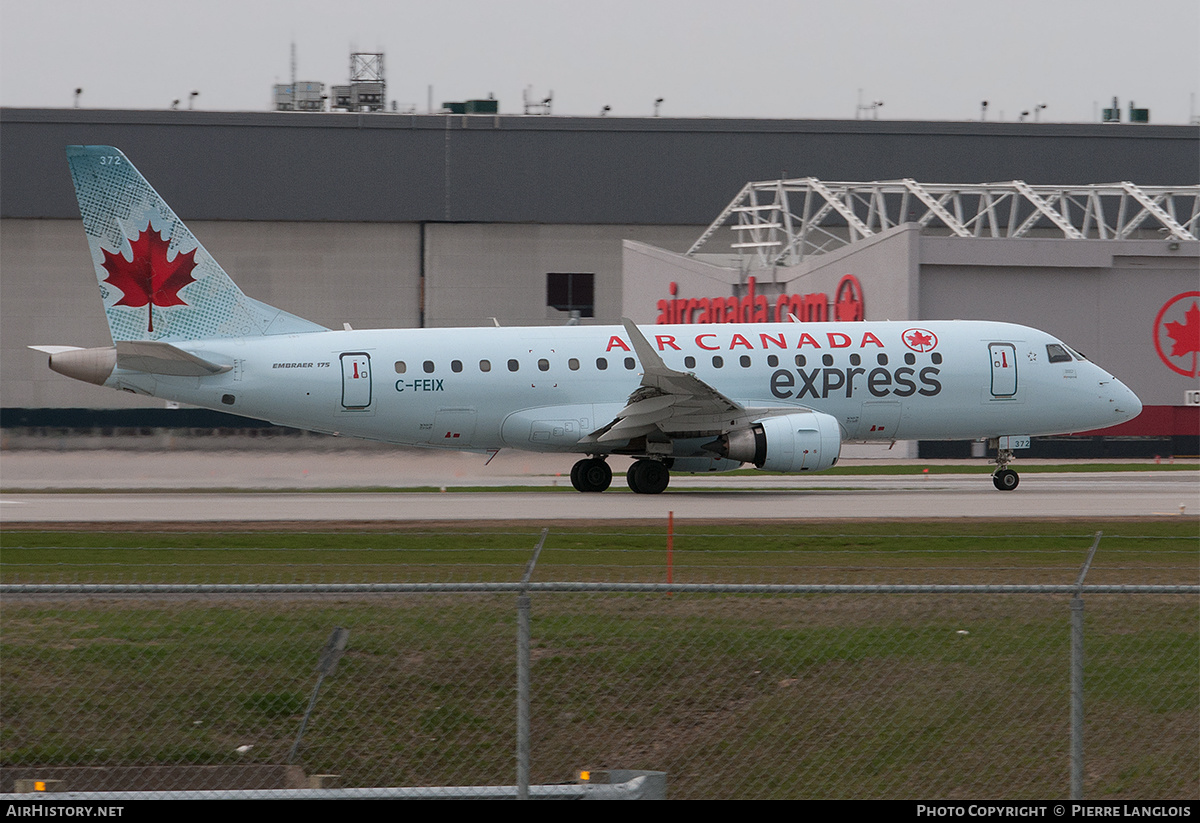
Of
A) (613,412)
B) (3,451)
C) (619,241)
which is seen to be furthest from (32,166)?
(613,412)

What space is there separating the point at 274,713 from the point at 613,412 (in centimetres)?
1626

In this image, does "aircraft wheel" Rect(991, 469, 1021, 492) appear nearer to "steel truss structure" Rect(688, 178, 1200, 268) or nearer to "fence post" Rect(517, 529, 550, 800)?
"steel truss structure" Rect(688, 178, 1200, 268)

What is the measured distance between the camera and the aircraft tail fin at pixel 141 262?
2603cm

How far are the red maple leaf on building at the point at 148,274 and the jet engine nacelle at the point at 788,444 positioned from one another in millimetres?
11639

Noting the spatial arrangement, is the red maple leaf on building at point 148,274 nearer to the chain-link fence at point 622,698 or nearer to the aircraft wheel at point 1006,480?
the chain-link fence at point 622,698

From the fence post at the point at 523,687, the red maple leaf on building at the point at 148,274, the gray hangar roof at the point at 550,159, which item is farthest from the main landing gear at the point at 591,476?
the gray hangar roof at the point at 550,159

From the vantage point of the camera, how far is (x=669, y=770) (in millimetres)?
10930

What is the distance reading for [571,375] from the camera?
27.6 meters

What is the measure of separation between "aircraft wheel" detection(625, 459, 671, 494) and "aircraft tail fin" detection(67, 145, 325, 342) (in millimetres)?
8703

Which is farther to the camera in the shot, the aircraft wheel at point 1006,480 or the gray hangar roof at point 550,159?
the gray hangar roof at point 550,159

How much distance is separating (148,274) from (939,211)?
2933 centimetres

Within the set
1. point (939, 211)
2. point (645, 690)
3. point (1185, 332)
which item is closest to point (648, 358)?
point (645, 690)

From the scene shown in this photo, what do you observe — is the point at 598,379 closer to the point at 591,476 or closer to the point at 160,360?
the point at 591,476

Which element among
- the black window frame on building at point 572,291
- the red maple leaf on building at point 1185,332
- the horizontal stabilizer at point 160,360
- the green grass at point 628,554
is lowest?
the green grass at point 628,554
